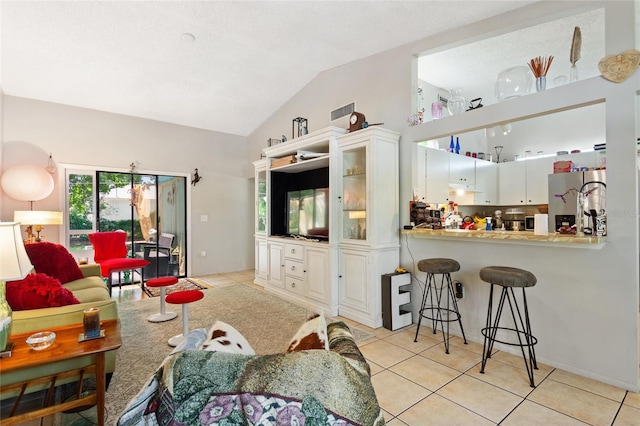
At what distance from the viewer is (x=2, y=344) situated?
1.52 metres

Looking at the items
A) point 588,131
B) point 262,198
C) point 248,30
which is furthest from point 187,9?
point 588,131

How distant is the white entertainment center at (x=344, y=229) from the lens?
3.37m

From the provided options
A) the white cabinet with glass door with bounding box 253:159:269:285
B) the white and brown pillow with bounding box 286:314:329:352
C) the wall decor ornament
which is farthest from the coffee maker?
the white and brown pillow with bounding box 286:314:329:352

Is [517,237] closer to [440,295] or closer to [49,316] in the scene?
[440,295]

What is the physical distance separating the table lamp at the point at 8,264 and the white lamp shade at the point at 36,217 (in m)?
3.08

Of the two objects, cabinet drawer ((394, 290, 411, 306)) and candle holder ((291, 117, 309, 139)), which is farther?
candle holder ((291, 117, 309, 139))

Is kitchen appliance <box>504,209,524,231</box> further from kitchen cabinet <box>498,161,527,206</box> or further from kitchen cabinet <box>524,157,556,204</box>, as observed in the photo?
kitchen cabinet <box>524,157,556,204</box>

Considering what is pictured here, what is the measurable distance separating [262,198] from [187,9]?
2992mm

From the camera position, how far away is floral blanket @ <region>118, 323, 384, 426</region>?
0.69 m

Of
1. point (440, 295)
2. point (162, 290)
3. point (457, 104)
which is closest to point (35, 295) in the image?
point (162, 290)

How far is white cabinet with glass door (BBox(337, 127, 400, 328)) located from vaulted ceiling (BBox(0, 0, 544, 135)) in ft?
3.81

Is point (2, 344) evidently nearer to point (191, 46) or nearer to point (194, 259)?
point (191, 46)

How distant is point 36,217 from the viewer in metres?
3.95

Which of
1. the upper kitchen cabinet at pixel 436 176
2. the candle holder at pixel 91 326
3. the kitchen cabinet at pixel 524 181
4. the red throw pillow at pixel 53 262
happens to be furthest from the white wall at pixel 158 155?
the kitchen cabinet at pixel 524 181
